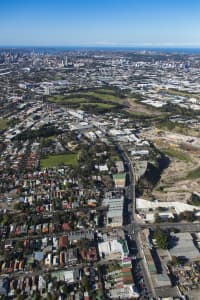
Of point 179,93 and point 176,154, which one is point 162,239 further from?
point 179,93

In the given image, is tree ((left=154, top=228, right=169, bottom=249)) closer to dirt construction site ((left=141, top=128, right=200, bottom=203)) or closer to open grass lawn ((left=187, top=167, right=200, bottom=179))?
dirt construction site ((left=141, top=128, right=200, bottom=203))

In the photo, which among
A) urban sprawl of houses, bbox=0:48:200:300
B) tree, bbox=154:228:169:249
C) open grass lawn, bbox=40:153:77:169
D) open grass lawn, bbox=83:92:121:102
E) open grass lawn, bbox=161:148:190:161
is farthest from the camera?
open grass lawn, bbox=83:92:121:102

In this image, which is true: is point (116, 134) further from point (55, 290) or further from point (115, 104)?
point (55, 290)

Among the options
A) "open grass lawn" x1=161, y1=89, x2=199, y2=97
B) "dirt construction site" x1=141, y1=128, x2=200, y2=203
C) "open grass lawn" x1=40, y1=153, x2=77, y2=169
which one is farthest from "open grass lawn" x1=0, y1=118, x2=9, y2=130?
"open grass lawn" x1=161, y1=89, x2=199, y2=97

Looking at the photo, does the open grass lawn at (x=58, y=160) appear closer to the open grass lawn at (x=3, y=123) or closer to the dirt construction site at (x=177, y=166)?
the dirt construction site at (x=177, y=166)

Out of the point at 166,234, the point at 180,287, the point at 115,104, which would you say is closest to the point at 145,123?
the point at 115,104

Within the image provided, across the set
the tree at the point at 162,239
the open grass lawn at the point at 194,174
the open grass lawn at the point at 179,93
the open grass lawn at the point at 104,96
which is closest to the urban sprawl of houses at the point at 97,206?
the tree at the point at 162,239
